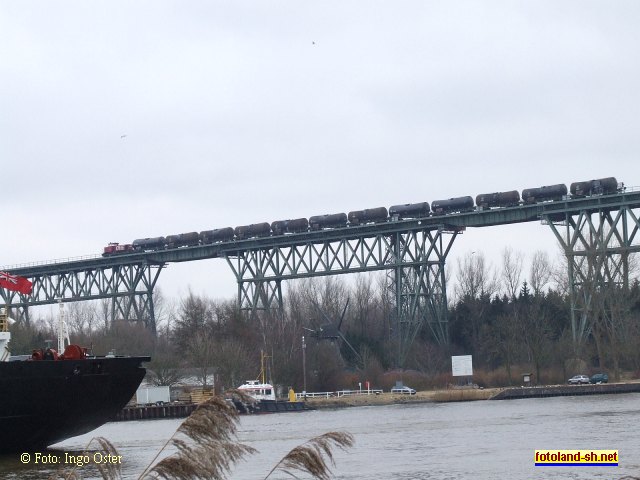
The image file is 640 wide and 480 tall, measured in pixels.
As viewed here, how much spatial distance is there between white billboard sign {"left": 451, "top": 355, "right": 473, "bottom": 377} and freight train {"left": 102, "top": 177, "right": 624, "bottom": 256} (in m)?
12.7

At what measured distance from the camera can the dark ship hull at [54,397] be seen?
37.4 metres

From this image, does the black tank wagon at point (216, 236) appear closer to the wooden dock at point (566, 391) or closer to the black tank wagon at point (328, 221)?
the black tank wagon at point (328, 221)

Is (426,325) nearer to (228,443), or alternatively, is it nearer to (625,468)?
(625,468)

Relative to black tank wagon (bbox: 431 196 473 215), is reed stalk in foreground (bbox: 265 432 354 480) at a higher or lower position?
lower

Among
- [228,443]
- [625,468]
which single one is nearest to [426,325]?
[625,468]

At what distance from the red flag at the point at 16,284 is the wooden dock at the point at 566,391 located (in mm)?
47827

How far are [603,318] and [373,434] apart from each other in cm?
4977

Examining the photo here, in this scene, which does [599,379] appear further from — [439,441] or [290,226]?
[439,441]

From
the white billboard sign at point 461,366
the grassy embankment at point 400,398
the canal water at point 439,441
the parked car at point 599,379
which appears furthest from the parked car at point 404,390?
the canal water at point 439,441

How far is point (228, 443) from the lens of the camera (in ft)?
38.8

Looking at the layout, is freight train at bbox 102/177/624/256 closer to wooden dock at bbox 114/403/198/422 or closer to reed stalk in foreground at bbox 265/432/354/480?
wooden dock at bbox 114/403/198/422

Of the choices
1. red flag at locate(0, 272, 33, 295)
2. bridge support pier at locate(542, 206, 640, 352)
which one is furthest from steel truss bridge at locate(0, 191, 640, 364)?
red flag at locate(0, 272, 33, 295)

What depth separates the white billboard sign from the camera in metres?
92.6

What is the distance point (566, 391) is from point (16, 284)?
51.7m
